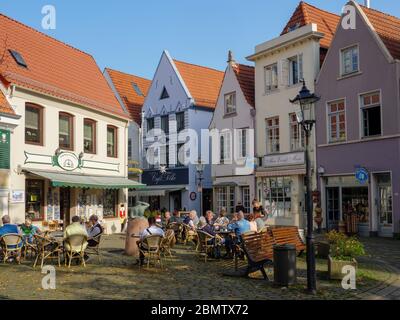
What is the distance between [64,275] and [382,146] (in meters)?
13.8

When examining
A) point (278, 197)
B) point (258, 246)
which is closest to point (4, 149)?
point (258, 246)

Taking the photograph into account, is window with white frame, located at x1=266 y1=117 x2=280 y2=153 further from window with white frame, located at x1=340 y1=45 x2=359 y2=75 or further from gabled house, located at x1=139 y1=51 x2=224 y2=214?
gabled house, located at x1=139 y1=51 x2=224 y2=214

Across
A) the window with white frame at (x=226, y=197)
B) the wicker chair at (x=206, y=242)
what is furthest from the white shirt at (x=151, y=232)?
the window with white frame at (x=226, y=197)

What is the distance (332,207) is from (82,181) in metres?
10.8

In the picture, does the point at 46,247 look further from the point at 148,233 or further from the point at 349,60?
the point at 349,60

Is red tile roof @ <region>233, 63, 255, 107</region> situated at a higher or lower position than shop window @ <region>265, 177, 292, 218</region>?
higher

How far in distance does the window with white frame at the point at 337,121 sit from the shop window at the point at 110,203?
10320mm

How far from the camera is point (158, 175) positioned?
34.2 m

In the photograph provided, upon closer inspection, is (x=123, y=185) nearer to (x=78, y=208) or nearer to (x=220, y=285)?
(x=78, y=208)

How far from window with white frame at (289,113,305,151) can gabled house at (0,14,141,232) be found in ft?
25.6

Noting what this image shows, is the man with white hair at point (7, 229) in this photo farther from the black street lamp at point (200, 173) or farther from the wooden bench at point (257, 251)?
the black street lamp at point (200, 173)

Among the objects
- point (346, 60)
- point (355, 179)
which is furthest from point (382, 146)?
point (346, 60)

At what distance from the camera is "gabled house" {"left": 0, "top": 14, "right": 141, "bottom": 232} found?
59.1 feet

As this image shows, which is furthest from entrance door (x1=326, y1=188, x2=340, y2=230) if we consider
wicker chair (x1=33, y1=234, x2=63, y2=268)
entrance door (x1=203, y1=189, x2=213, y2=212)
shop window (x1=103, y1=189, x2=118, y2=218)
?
wicker chair (x1=33, y1=234, x2=63, y2=268)
